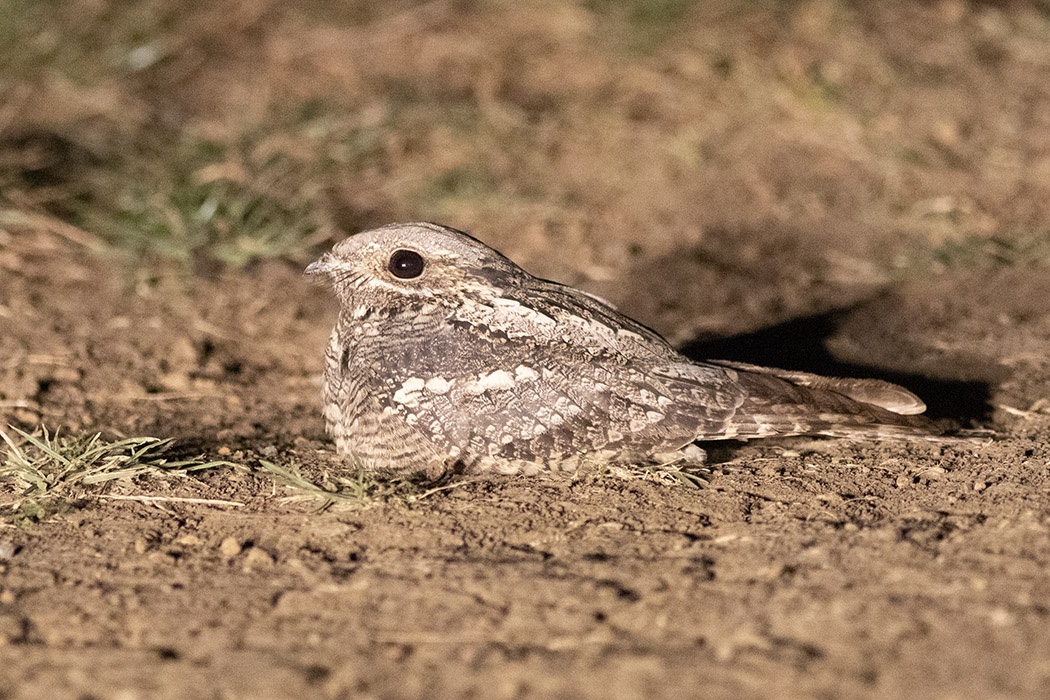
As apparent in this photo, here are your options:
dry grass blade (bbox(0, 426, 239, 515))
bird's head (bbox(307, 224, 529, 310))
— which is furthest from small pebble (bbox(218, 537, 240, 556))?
bird's head (bbox(307, 224, 529, 310))

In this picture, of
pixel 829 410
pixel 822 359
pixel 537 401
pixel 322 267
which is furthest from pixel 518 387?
pixel 822 359

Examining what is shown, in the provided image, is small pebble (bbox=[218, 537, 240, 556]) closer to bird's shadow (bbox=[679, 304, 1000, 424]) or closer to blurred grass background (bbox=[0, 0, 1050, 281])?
bird's shadow (bbox=[679, 304, 1000, 424])

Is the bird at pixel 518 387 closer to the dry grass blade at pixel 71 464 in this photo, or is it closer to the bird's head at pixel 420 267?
the bird's head at pixel 420 267

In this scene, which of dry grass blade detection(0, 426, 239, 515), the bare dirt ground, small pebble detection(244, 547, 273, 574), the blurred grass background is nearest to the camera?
the bare dirt ground

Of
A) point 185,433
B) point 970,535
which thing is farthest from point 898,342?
point 185,433

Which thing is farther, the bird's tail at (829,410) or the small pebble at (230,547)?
the bird's tail at (829,410)

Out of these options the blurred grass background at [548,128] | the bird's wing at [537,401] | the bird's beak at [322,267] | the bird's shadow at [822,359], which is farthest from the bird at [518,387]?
the blurred grass background at [548,128]
